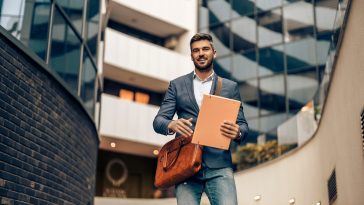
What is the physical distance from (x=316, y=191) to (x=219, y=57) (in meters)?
14.1

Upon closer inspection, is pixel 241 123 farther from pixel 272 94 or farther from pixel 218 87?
pixel 272 94

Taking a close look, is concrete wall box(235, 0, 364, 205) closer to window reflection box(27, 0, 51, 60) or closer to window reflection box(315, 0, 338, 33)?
window reflection box(27, 0, 51, 60)

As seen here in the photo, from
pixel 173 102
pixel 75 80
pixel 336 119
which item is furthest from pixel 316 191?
pixel 173 102

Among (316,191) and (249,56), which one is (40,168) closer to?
(316,191)

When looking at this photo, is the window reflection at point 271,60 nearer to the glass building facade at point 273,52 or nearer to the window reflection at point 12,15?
the glass building facade at point 273,52

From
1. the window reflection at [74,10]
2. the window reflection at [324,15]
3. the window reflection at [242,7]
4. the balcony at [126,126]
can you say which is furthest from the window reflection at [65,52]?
the window reflection at [242,7]

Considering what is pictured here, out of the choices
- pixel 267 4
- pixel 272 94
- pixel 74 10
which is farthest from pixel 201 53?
pixel 267 4

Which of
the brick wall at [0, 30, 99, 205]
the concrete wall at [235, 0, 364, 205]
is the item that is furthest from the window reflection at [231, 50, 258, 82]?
the brick wall at [0, 30, 99, 205]

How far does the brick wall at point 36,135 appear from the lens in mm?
6457

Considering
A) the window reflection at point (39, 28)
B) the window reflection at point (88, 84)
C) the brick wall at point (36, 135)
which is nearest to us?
the brick wall at point (36, 135)

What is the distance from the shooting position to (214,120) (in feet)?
12.0

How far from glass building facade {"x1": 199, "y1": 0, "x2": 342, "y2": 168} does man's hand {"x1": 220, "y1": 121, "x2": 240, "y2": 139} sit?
18.3m

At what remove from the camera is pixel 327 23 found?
23203 millimetres

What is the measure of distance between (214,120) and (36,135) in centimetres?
435
